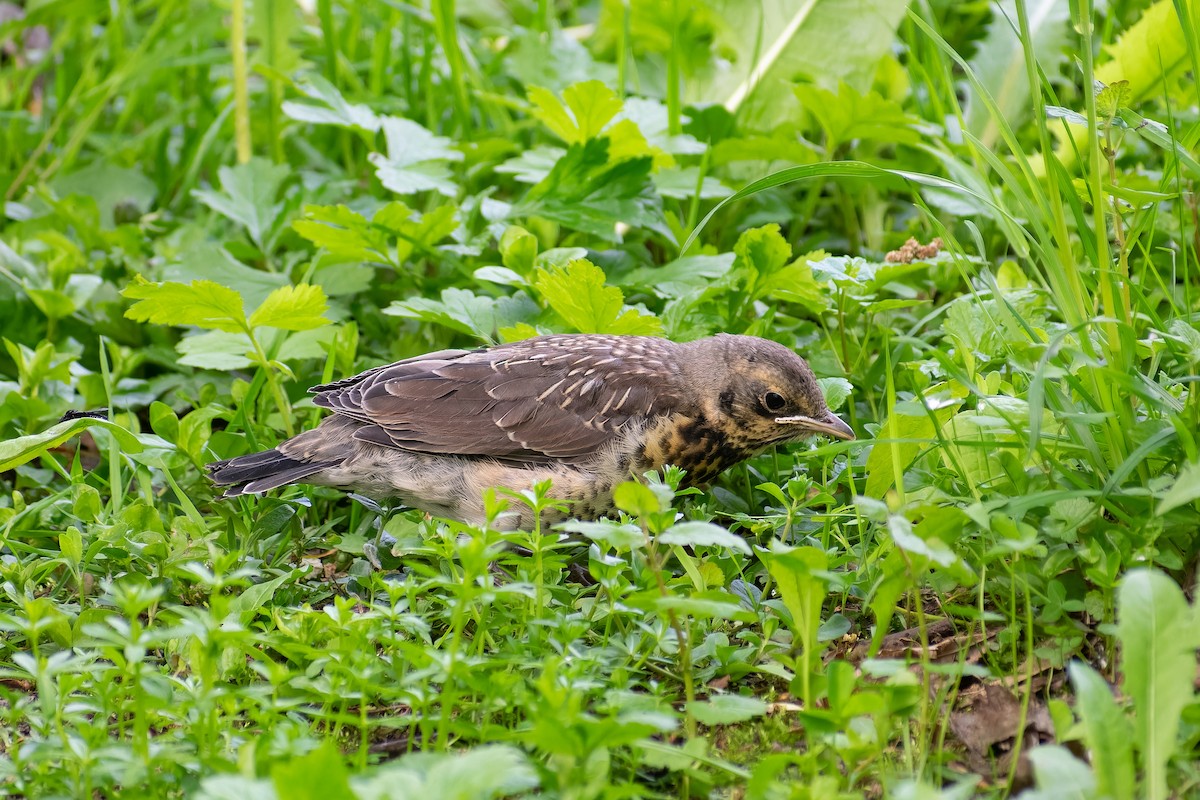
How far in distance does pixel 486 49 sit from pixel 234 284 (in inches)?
110

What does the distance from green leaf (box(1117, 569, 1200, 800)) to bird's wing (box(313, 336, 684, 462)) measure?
2095 mm

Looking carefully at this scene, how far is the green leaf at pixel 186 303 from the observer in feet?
13.4

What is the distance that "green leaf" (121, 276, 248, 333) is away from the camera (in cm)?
409

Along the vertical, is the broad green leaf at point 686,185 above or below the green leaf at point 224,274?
above

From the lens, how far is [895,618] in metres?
3.33

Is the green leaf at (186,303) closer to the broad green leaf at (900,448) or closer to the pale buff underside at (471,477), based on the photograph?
the pale buff underside at (471,477)

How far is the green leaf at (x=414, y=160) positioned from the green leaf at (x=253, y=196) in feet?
1.74

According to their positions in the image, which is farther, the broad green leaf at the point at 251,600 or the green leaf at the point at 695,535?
the broad green leaf at the point at 251,600

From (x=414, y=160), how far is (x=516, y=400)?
5.29ft

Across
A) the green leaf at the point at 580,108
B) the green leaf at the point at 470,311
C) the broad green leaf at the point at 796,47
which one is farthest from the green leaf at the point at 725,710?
Result: the broad green leaf at the point at 796,47

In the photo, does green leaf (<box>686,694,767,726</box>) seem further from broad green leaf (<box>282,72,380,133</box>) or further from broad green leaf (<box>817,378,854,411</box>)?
broad green leaf (<box>282,72,380,133</box>)

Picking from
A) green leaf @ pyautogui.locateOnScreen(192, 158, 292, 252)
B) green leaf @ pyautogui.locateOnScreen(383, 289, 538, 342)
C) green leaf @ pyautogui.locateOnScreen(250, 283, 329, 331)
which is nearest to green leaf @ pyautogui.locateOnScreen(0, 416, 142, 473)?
green leaf @ pyautogui.locateOnScreen(250, 283, 329, 331)

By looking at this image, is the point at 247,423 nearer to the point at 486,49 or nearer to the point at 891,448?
the point at 891,448

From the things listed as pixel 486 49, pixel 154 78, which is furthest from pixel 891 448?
pixel 154 78
